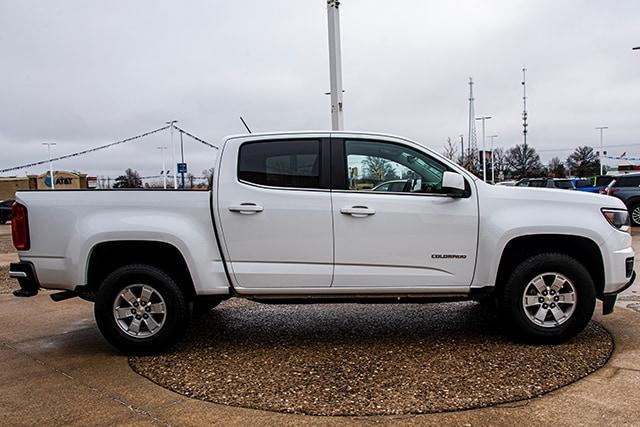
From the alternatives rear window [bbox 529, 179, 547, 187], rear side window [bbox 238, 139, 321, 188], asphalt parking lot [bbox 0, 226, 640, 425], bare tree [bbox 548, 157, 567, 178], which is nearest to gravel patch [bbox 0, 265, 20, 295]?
asphalt parking lot [bbox 0, 226, 640, 425]

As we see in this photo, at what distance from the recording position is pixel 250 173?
15.6ft

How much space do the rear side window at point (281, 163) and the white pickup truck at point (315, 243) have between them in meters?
0.01

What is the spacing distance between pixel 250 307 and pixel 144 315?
82.5 inches

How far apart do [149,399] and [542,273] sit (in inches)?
134

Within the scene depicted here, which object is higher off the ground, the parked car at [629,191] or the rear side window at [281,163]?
the rear side window at [281,163]

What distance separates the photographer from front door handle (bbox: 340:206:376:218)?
456 centimetres

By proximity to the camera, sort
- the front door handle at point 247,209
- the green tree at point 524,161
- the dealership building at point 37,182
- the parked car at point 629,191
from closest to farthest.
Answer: the front door handle at point 247,209, the parked car at point 629,191, the dealership building at point 37,182, the green tree at point 524,161

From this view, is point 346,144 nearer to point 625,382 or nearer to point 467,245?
point 467,245

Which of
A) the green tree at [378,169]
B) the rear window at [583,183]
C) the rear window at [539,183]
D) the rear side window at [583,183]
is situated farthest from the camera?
the rear window at [583,183]

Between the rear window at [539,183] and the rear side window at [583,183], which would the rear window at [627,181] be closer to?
the rear window at [539,183]

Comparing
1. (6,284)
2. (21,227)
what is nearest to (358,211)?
(21,227)

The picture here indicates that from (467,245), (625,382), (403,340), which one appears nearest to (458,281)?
(467,245)

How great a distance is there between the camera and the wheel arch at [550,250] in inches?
186

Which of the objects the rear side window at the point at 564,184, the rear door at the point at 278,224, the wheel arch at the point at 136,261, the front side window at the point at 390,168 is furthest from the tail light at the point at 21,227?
the rear side window at the point at 564,184
